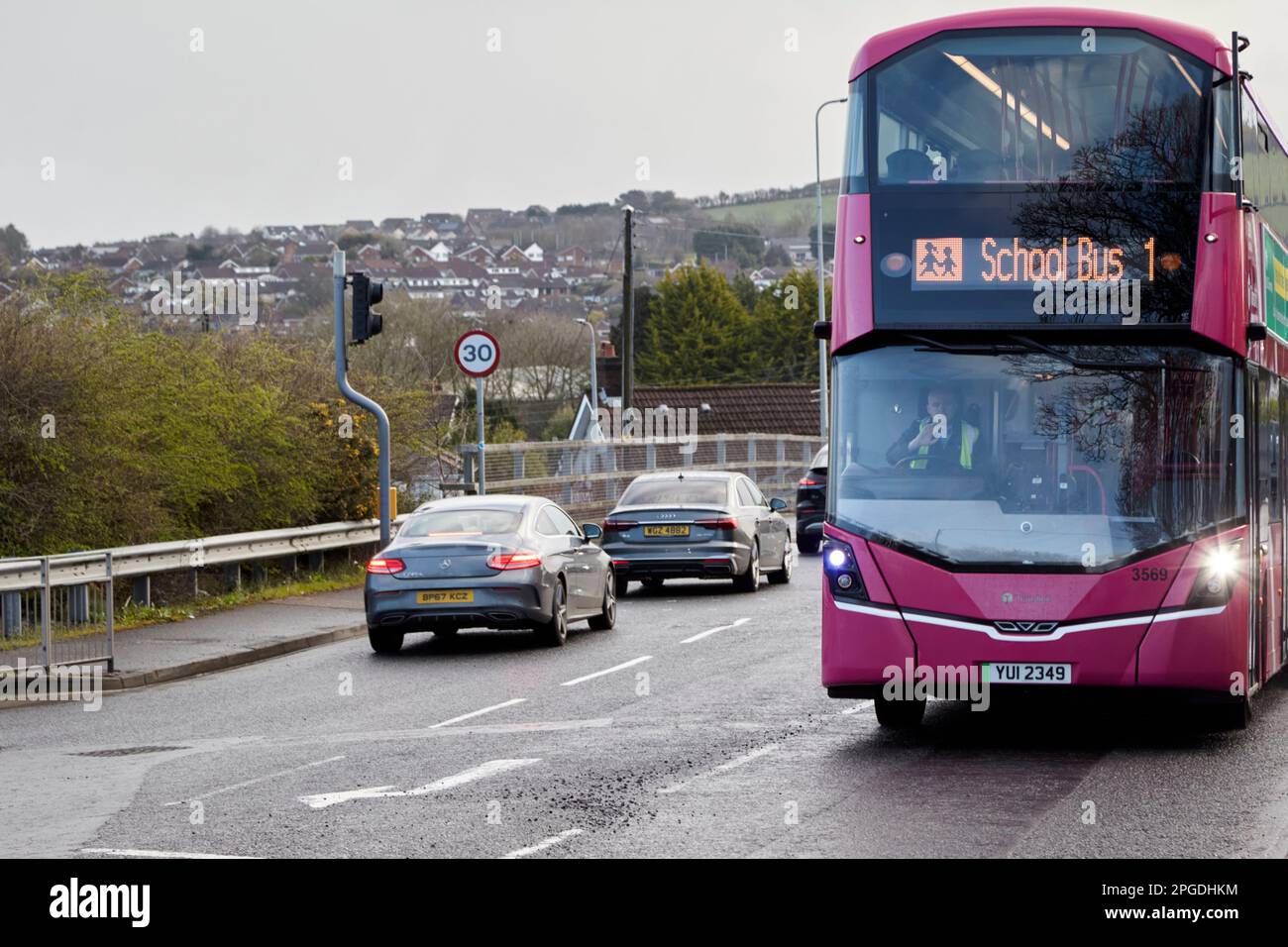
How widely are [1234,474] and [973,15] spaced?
336cm

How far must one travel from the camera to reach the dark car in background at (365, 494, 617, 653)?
61.7 feet

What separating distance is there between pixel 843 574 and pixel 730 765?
1489mm

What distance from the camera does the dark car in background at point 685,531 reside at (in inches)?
995

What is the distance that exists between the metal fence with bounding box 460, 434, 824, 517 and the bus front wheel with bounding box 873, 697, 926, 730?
16883 millimetres

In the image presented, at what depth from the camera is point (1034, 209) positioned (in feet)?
39.8

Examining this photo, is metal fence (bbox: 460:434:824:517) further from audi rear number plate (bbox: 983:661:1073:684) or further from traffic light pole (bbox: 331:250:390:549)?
audi rear number plate (bbox: 983:661:1073:684)

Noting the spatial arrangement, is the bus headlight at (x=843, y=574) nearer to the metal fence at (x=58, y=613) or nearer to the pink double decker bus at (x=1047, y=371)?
the pink double decker bus at (x=1047, y=371)

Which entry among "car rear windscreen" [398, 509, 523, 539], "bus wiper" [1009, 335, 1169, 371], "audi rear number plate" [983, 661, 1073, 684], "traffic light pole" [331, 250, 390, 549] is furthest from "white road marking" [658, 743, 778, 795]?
"traffic light pole" [331, 250, 390, 549]

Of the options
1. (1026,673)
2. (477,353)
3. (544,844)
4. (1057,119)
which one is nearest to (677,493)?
(477,353)

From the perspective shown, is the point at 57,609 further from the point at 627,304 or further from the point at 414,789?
the point at 627,304
